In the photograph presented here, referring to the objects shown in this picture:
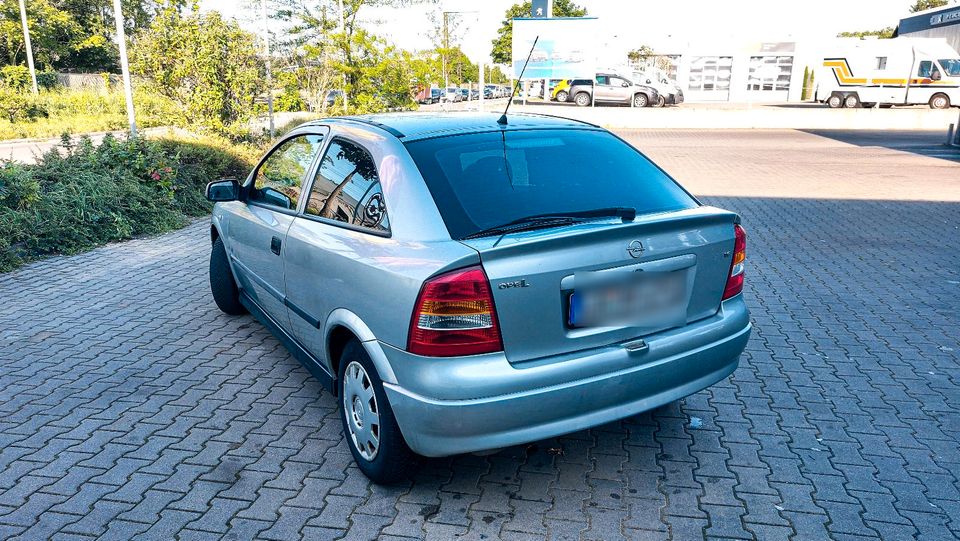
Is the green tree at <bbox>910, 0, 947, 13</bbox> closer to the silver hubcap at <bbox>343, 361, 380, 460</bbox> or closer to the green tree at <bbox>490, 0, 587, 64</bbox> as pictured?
the green tree at <bbox>490, 0, 587, 64</bbox>

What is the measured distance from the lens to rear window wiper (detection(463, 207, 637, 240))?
2.91 meters

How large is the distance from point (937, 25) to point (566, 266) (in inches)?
2161

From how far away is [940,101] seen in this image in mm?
31953

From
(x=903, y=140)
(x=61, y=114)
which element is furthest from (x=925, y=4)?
(x=61, y=114)

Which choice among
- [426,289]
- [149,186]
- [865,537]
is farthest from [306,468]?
[149,186]

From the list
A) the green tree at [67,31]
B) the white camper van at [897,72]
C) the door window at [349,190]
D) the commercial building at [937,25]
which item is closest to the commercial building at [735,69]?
the commercial building at [937,25]

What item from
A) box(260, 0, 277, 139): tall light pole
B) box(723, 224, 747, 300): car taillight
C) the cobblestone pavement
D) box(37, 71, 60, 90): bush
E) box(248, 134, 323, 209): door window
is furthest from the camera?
box(37, 71, 60, 90): bush

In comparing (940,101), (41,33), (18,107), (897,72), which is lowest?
(18,107)

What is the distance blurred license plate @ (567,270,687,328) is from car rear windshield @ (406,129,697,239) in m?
0.42

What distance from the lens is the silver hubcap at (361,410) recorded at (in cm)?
314

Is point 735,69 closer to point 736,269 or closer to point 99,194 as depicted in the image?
point 99,194

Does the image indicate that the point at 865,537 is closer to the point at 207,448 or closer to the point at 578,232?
the point at 578,232

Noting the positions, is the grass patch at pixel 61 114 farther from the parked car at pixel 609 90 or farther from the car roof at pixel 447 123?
the parked car at pixel 609 90

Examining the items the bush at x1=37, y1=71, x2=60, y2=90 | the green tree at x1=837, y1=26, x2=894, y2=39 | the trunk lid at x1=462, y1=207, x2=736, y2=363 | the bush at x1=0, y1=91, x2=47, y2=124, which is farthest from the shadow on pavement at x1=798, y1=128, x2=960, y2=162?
the green tree at x1=837, y1=26, x2=894, y2=39
